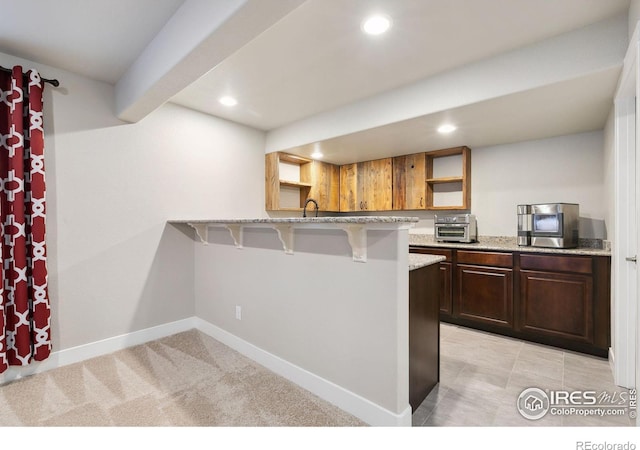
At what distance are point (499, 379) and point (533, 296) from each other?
1104 mm

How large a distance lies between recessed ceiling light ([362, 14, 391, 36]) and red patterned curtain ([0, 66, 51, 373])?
2400mm

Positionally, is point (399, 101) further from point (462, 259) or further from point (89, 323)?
point (89, 323)

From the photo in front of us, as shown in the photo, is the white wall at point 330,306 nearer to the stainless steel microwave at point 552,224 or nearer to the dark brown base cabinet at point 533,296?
Answer: the dark brown base cabinet at point 533,296

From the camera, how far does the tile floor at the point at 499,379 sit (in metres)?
1.80

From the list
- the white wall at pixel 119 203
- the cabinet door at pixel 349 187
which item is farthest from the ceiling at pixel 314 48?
the cabinet door at pixel 349 187

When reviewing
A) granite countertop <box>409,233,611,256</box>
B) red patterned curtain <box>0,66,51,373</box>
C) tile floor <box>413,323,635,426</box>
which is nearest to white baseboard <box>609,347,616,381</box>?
tile floor <box>413,323,635,426</box>

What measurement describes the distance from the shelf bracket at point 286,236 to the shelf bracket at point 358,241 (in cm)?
54

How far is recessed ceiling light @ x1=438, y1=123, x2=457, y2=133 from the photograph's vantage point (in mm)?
2947

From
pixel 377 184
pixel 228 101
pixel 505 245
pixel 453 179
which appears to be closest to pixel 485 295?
pixel 505 245

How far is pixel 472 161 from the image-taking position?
12.9 ft

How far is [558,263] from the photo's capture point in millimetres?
2826

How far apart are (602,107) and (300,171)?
11.1 ft
